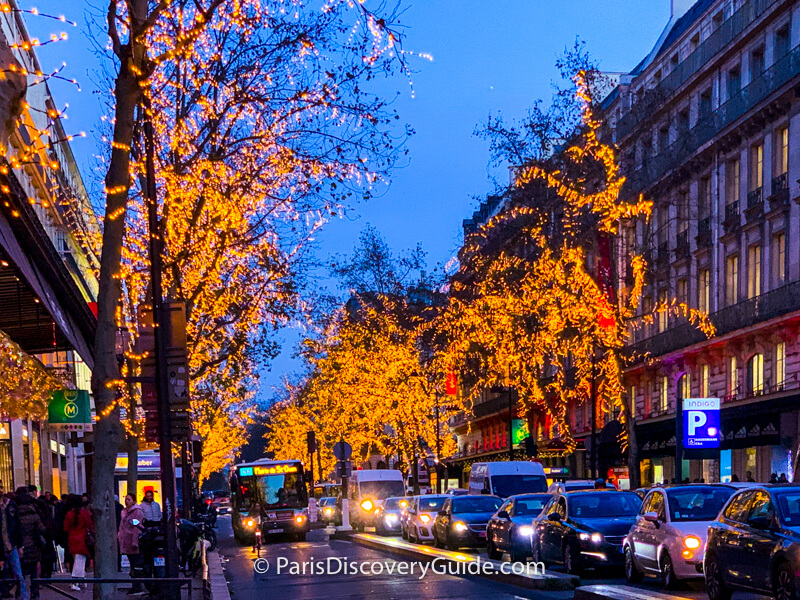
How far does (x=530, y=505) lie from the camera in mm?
27828

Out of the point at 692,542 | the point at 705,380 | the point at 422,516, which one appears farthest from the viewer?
the point at 705,380

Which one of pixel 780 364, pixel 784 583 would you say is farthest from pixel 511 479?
pixel 784 583

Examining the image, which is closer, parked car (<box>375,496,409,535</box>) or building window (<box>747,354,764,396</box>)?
building window (<box>747,354,764,396</box>)

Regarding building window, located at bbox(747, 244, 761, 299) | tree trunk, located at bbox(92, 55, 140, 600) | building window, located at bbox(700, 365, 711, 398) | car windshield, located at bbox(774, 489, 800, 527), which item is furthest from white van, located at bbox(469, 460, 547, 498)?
tree trunk, located at bbox(92, 55, 140, 600)

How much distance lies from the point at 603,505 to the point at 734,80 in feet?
80.2

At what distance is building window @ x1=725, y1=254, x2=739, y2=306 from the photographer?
43844mm

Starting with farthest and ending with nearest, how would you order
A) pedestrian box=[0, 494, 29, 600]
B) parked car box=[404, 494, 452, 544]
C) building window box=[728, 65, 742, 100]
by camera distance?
1. building window box=[728, 65, 742, 100]
2. parked car box=[404, 494, 452, 544]
3. pedestrian box=[0, 494, 29, 600]

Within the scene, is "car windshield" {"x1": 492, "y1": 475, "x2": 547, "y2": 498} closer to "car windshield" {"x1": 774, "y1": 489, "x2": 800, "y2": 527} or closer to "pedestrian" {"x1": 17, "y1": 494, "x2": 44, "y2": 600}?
"pedestrian" {"x1": 17, "y1": 494, "x2": 44, "y2": 600}

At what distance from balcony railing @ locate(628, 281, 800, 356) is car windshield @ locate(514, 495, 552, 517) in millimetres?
12266

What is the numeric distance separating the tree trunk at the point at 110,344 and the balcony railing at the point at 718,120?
26.7 meters

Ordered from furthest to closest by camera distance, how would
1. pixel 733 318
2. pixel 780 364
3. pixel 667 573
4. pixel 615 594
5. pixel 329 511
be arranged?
pixel 329 511
pixel 733 318
pixel 780 364
pixel 667 573
pixel 615 594

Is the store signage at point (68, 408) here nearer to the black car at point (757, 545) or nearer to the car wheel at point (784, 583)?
the black car at point (757, 545)

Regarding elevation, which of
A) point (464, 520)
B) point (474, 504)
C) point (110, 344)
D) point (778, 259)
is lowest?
point (464, 520)

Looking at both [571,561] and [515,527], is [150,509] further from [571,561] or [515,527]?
[515,527]
